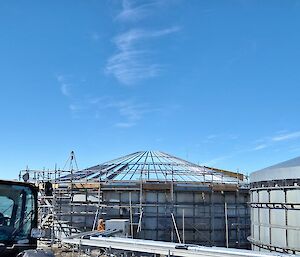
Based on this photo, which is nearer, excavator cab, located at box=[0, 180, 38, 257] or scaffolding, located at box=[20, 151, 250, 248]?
excavator cab, located at box=[0, 180, 38, 257]

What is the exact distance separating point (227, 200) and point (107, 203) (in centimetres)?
763

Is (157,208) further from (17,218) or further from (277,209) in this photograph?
(17,218)

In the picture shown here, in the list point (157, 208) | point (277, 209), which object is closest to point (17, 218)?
point (277, 209)

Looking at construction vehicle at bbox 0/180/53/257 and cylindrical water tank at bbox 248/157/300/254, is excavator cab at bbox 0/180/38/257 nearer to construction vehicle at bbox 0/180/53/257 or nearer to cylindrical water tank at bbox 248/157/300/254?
construction vehicle at bbox 0/180/53/257

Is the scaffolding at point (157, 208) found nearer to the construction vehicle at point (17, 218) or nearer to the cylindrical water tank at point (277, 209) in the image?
the cylindrical water tank at point (277, 209)

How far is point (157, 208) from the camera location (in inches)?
943

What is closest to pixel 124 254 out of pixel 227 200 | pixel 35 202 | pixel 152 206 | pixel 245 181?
pixel 35 202

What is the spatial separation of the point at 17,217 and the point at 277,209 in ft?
28.1

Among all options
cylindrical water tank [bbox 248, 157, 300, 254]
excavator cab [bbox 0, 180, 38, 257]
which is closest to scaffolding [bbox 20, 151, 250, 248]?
cylindrical water tank [bbox 248, 157, 300, 254]

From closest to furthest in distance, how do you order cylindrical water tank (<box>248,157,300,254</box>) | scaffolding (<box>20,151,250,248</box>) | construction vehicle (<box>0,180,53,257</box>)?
1. construction vehicle (<box>0,180,53,257</box>)
2. cylindrical water tank (<box>248,157,300,254</box>)
3. scaffolding (<box>20,151,250,248</box>)

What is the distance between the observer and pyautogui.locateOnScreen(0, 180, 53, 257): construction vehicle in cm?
653

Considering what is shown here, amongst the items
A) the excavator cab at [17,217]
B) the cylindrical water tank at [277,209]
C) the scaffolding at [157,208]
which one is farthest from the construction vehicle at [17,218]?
the scaffolding at [157,208]

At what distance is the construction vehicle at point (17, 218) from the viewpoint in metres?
6.53

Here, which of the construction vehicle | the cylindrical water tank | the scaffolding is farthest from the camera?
the scaffolding
